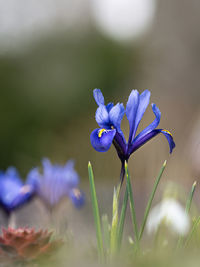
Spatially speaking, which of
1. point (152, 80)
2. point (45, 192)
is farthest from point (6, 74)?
point (45, 192)

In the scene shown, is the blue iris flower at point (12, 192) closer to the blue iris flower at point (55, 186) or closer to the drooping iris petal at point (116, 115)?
the blue iris flower at point (55, 186)

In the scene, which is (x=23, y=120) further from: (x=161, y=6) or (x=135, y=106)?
(x=135, y=106)

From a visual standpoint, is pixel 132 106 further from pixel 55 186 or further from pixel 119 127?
pixel 55 186

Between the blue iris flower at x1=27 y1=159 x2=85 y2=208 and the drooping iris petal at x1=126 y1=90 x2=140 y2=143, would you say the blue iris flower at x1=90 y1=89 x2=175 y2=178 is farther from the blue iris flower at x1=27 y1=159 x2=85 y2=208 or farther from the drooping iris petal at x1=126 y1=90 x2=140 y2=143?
the blue iris flower at x1=27 y1=159 x2=85 y2=208

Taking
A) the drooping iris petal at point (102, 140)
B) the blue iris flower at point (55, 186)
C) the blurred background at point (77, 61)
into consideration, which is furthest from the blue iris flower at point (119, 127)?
the blurred background at point (77, 61)

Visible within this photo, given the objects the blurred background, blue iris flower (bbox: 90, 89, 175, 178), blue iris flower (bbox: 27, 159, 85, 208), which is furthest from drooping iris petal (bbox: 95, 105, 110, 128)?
the blurred background

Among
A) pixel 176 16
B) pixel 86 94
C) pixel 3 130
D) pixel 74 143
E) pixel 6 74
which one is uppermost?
pixel 176 16
